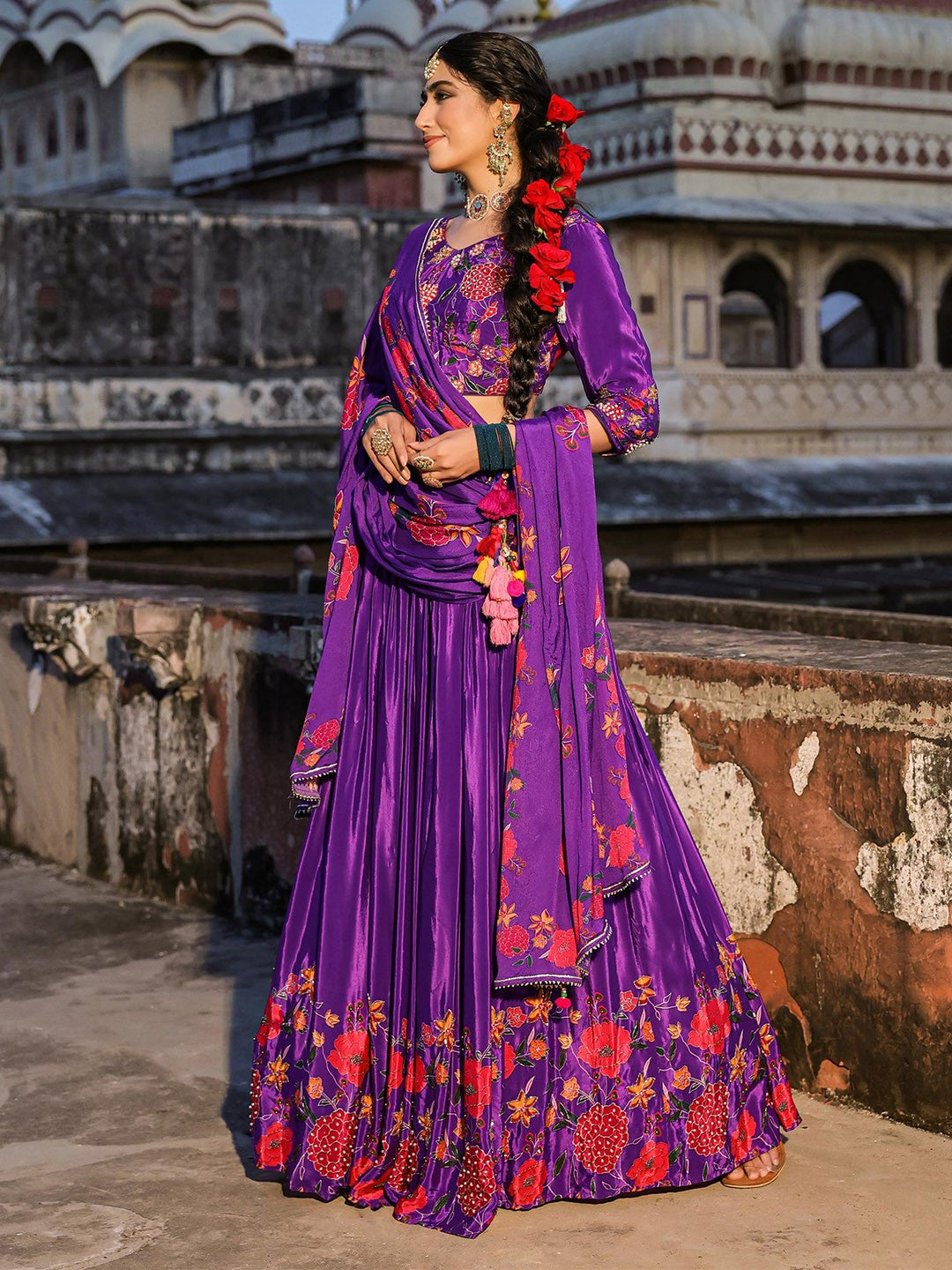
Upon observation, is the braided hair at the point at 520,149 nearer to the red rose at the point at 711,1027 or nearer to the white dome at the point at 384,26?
the red rose at the point at 711,1027

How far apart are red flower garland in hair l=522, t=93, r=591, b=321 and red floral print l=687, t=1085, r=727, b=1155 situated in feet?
3.50

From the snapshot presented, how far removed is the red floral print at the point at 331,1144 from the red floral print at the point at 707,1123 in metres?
0.45

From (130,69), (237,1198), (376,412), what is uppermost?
(130,69)

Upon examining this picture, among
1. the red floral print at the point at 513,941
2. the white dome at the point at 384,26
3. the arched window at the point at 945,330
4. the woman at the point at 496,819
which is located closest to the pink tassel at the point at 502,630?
the woman at the point at 496,819

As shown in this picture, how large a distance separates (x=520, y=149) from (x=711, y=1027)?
1.23 metres

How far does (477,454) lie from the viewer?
2.58 meters

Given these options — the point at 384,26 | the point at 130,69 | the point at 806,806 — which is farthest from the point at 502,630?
the point at 384,26

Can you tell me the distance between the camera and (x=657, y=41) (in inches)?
668

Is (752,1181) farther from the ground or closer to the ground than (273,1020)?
closer to the ground

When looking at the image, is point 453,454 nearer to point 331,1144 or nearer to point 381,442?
point 381,442

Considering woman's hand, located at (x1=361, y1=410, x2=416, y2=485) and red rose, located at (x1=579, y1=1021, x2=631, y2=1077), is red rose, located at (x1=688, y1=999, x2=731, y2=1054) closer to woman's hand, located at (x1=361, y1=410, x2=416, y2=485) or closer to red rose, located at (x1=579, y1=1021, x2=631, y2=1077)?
red rose, located at (x1=579, y1=1021, x2=631, y2=1077)

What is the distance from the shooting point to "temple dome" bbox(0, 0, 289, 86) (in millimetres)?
22938

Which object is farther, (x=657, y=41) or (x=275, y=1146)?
(x=657, y=41)

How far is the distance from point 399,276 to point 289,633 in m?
1.47
